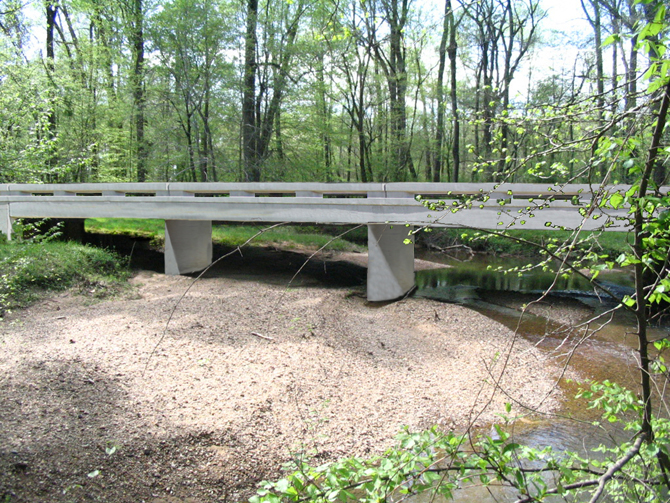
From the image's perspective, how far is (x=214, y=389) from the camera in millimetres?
5215

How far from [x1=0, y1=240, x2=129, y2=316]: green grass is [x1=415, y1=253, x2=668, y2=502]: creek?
7545 millimetres

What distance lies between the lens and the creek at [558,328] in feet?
15.2

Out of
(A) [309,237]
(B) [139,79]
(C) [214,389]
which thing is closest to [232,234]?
(A) [309,237]

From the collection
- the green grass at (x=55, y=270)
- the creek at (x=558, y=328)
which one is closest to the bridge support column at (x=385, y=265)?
the creek at (x=558, y=328)

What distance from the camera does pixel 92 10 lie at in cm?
1684

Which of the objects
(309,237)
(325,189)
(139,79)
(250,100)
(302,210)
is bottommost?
(309,237)

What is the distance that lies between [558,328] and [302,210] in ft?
18.8

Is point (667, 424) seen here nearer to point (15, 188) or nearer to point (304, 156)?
point (15, 188)

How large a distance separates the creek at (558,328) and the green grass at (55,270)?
7.55 metres

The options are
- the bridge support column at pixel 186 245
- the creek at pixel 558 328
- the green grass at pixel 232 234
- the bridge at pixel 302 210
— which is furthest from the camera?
the green grass at pixel 232 234

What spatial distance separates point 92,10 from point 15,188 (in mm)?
9733

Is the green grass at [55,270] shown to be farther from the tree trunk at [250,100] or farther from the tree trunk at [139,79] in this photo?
the tree trunk at [139,79]

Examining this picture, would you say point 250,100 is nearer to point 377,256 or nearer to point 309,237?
point 309,237

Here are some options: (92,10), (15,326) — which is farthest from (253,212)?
(92,10)
